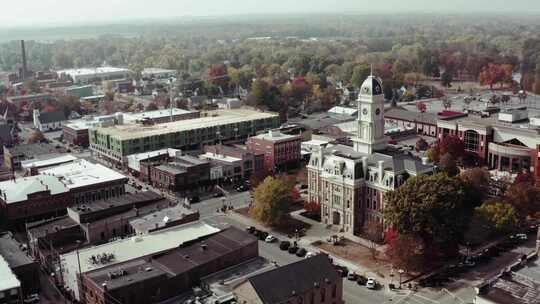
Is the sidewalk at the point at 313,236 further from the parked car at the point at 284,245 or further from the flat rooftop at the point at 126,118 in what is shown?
the flat rooftop at the point at 126,118

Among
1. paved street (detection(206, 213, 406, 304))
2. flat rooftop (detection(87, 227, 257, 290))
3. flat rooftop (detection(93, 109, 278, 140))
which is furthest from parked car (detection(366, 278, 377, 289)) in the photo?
flat rooftop (detection(93, 109, 278, 140))

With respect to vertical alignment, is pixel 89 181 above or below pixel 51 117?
below

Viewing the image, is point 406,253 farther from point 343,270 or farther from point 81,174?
point 81,174

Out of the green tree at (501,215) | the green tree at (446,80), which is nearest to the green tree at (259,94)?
the green tree at (446,80)

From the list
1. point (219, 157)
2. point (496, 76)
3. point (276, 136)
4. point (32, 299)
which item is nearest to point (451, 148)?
point (276, 136)

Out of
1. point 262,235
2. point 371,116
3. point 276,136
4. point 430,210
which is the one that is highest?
point 371,116

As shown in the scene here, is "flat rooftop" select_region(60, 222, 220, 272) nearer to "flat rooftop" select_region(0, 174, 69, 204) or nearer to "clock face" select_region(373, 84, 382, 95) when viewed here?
"flat rooftop" select_region(0, 174, 69, 204)
